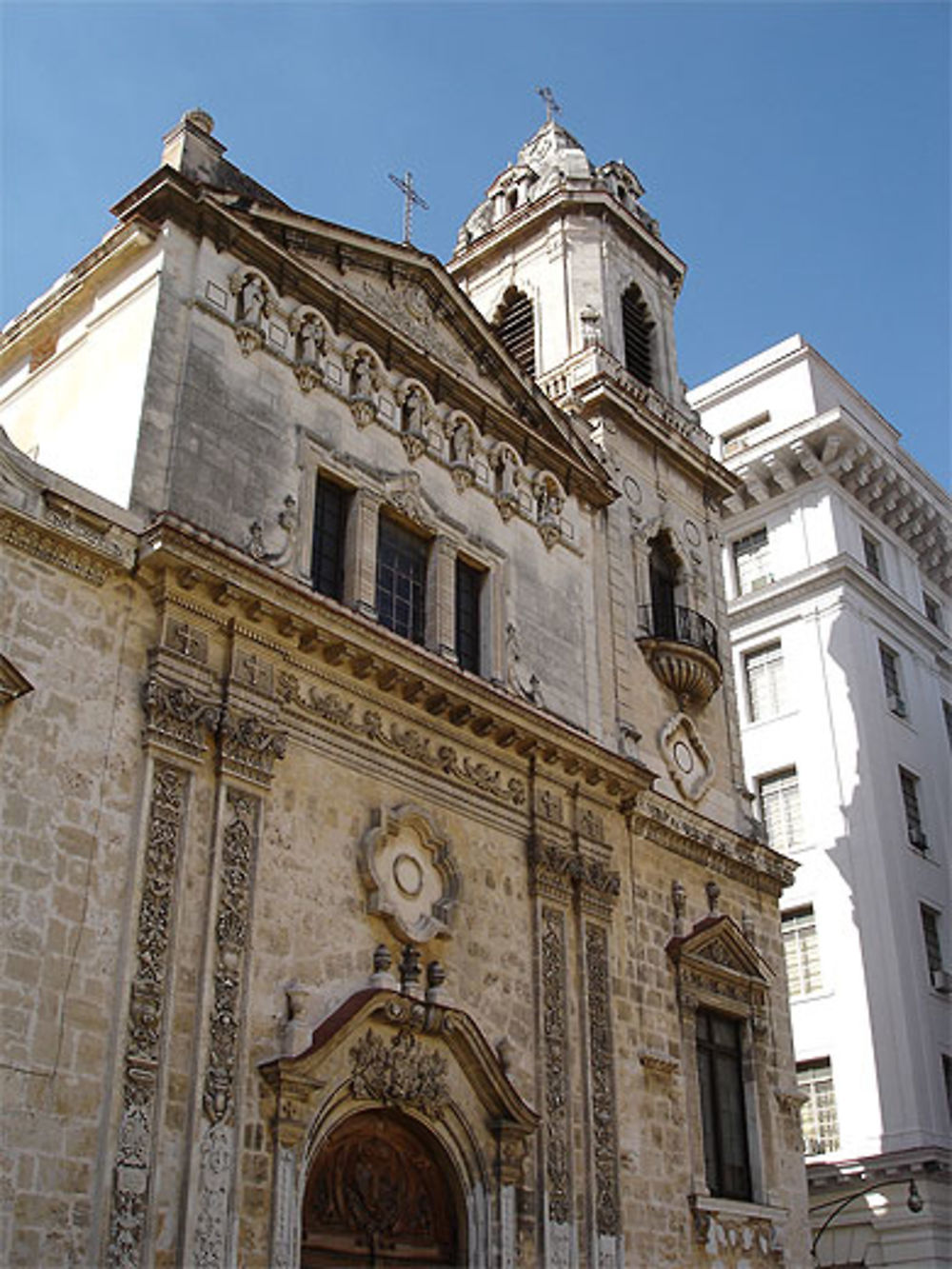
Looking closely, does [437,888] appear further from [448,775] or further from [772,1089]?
[772,1089]

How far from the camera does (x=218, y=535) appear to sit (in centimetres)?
1642

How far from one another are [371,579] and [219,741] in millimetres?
3795

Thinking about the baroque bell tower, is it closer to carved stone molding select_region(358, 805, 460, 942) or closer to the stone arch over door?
carved stone molding select_region(358, 805, 460, 942)

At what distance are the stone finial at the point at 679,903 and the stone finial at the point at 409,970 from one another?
5.51 metres

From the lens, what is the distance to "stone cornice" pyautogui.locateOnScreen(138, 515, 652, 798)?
15234mm

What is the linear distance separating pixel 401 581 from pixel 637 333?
35.4ft

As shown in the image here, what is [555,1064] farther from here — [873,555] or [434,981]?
[873,555]

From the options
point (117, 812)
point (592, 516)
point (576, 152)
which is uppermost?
point (576, 152)

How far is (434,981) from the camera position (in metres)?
16.3

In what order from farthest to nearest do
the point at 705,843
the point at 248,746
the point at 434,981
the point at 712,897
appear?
the point at 705,843
the point at 712,897
the point at 434,981
the point at 248,746

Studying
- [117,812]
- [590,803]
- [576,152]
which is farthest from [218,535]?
[576,152]

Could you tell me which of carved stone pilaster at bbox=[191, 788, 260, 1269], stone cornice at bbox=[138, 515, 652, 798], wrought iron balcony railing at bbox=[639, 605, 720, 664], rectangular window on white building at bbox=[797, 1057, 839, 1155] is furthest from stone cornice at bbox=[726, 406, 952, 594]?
carved stone pilaster at bbox=[191, 788, 260, 1269]

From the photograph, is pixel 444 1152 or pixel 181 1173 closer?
pixel 181 1173

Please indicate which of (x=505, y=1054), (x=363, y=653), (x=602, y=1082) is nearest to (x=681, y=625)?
(x=602, y=1082)
